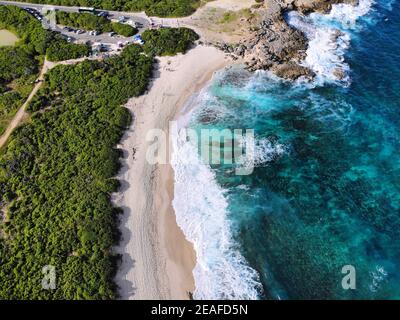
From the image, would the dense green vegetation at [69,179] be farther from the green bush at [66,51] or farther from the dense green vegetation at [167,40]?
the green bush at [66,51]

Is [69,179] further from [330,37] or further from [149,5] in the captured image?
[330,37]

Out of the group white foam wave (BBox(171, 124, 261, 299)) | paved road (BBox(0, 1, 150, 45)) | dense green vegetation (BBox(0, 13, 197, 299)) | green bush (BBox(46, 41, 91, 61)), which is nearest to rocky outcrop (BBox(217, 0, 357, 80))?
dense green vegetation (BBox(0, 13, 197, 299))

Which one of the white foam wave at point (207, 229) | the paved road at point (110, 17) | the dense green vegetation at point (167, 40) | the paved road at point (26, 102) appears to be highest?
the paved road at point (110, 17)

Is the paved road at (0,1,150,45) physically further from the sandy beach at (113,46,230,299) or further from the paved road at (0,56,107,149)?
the sandy beach at (113,46,230,299)

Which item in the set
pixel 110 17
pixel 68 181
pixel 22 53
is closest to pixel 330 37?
pixel 110 17

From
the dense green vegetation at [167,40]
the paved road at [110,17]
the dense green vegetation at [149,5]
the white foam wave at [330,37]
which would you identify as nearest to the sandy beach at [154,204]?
the dense green vegetation at [167,40]
